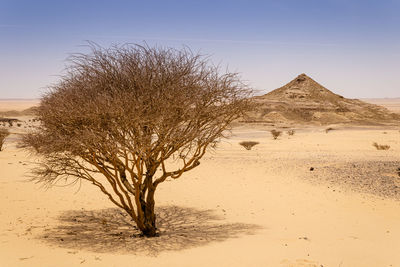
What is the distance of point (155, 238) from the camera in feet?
33.2

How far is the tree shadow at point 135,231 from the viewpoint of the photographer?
31.2 ft

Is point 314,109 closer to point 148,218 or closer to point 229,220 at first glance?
point 229,220

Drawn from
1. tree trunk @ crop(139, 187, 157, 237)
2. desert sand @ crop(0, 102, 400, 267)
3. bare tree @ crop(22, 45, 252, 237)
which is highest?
bare tree @ crop(22, 45, 252, 237)

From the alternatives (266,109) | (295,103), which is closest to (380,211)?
(266,109)

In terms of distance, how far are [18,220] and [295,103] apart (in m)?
69.6

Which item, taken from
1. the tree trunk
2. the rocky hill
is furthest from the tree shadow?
the rocky hill

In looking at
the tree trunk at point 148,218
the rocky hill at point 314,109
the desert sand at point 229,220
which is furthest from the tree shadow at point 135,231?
the rocky hill at point 314,109

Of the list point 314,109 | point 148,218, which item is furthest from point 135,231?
point 314,109

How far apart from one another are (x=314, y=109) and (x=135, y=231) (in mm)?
67137

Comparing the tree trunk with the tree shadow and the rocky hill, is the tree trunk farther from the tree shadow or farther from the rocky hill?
the rocky hill

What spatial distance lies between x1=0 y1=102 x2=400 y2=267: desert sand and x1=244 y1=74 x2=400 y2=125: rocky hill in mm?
47661

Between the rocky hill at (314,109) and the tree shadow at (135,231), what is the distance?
5310 cm

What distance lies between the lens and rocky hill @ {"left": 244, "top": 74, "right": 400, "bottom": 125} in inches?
2758

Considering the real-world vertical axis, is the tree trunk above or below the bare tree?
below
